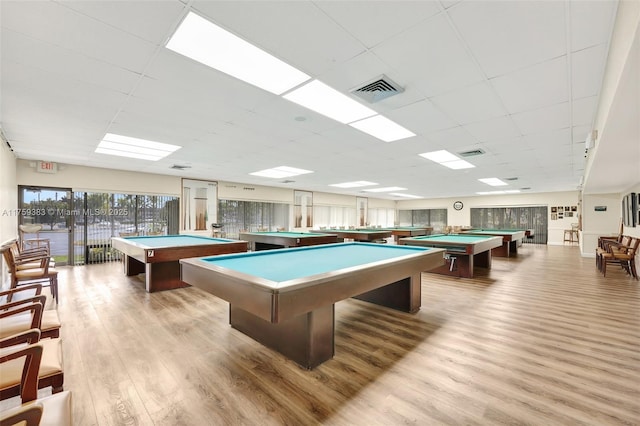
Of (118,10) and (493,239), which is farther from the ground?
(118,10)

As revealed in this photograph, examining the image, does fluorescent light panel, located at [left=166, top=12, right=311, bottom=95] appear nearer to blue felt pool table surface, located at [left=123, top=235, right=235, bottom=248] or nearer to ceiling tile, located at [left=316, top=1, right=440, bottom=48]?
ceiling tile, located at [left=316, top=1, right=440, bottom=48]

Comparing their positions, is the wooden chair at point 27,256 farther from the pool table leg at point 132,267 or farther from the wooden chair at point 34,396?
the wooden chair at point 34,396

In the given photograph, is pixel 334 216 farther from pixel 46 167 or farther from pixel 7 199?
pixel 7 199

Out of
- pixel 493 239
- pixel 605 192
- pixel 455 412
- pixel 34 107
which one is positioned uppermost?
pixel 34 107

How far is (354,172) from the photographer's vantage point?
7.99 m

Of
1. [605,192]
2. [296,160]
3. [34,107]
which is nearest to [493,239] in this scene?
[296,160]

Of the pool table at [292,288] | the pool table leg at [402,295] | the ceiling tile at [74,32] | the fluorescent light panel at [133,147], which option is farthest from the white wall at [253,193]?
the ceiling tile at [74,32]

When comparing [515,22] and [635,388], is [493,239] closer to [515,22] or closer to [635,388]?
[635,388]

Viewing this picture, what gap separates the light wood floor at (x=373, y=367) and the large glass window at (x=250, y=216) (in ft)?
21.2

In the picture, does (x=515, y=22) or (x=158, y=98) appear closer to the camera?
(x=515, y=22)

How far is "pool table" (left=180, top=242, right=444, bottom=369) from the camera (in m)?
1.81

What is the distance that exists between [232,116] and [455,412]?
3.87 metres

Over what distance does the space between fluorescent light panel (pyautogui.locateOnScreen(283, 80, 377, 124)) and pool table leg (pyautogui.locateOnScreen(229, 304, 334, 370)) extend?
2215 mm

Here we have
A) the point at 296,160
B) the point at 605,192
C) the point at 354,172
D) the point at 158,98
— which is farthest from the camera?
the point at 605,192
